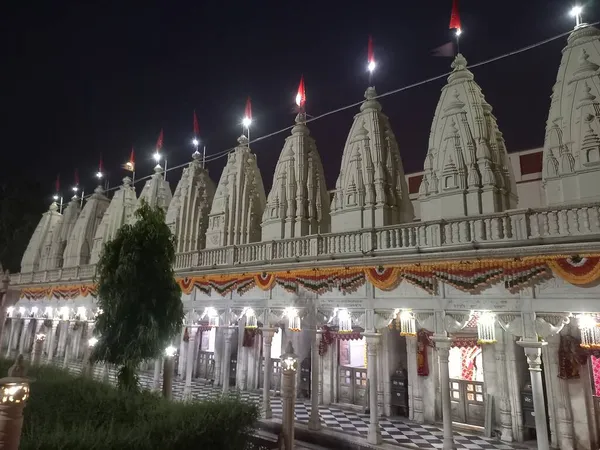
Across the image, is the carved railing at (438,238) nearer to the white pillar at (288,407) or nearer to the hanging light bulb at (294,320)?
the hanging light bulb at (294,320)

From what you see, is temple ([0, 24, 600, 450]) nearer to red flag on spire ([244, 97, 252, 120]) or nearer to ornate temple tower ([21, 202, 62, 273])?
red flag on spire ([244, 97, 252, 120])

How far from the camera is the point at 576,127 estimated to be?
11539mm

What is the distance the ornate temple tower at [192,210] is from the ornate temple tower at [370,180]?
10485 millimetres

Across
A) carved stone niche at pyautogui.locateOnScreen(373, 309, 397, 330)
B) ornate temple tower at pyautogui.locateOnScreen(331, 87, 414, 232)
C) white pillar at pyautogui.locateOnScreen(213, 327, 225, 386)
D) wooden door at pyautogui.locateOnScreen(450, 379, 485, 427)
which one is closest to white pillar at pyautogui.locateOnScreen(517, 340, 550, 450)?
carved stone niche at pyautogui.locateOnScreen(373, 309, 397, 330)

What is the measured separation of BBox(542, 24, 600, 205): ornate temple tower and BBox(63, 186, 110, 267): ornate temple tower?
32331 mm

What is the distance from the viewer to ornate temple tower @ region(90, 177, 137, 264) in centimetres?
3044

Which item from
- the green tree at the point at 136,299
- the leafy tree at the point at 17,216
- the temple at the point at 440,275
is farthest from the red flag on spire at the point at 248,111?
the leafy tree at the point at 17,216

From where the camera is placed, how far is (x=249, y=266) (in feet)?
55.4

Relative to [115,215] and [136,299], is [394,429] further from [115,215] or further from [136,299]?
[115,215]

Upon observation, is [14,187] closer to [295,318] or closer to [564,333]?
[295,318]

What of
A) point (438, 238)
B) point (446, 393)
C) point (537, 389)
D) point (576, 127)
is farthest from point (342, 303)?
point (576, 127)

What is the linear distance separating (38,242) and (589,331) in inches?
1664

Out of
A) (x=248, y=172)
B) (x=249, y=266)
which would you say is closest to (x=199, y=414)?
(x=249, y=266)

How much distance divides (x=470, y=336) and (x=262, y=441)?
29.4 feet
